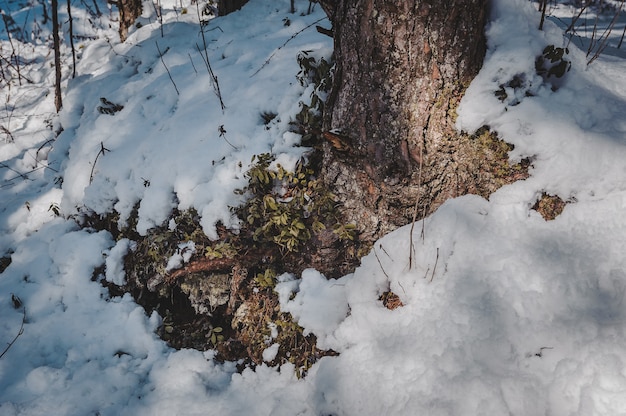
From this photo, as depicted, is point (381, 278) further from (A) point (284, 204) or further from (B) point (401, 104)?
(B) point (401, 104)

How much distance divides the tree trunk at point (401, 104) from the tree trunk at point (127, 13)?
5172 millimetres

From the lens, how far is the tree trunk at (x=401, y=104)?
71.6 inches

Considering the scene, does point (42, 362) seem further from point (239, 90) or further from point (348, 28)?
point (348, 28)

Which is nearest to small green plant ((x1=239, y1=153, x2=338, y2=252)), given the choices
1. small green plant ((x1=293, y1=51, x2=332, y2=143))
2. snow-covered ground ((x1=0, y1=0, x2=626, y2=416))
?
snow-covered ground ((x1=0, y1=0, x2=626, y2=416))

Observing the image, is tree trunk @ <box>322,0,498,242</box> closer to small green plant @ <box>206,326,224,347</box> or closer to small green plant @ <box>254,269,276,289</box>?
small green plant @ <box>254,269,276,289</box>

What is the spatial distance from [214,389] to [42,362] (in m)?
1.31

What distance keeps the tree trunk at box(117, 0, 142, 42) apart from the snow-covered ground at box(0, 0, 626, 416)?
3.23 m

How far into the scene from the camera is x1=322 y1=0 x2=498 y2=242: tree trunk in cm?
182

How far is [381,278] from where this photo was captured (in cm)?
207

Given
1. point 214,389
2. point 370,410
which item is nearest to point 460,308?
point 370,410

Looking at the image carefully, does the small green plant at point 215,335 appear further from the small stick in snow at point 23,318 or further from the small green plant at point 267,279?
the small stick in snow at point 23,318

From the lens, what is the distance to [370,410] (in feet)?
5.73

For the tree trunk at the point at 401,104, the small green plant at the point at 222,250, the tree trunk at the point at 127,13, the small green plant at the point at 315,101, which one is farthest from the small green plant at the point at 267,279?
the tree trunk at the point at 127,13

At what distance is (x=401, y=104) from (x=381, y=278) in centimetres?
103
